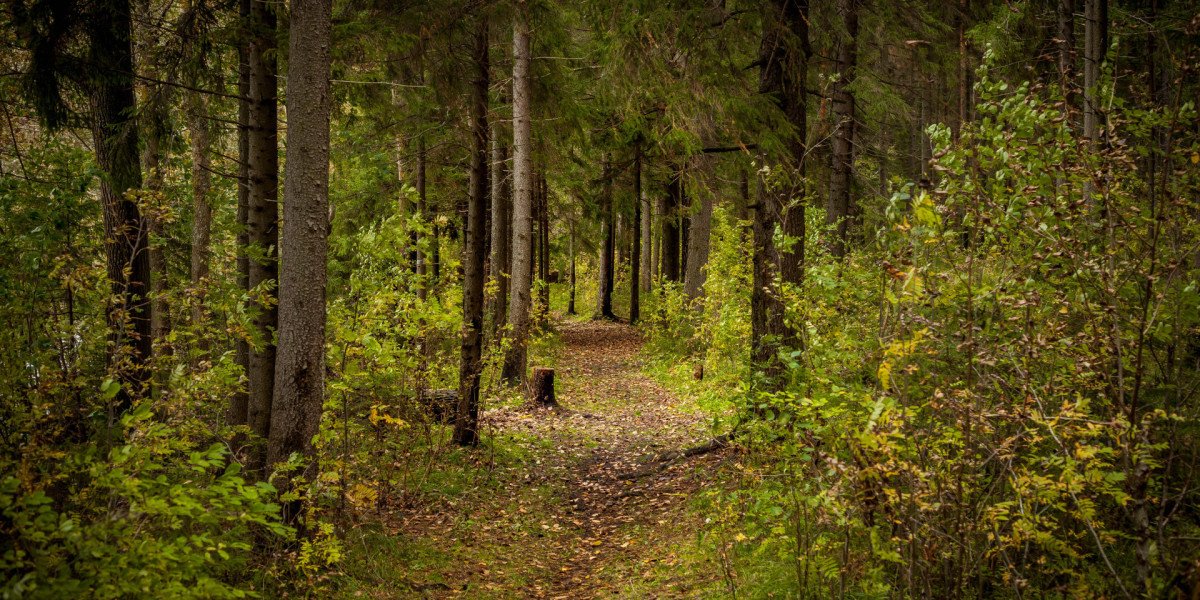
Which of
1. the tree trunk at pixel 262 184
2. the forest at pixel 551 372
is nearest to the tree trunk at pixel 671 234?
the forest at pixel 551 372

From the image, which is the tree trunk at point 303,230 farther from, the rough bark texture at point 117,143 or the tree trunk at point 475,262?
the tree trunk at point 475,262

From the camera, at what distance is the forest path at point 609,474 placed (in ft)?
21.1

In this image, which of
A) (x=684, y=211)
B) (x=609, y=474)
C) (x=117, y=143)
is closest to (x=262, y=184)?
(x=117, y=143)

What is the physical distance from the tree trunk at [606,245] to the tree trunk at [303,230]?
558 inches

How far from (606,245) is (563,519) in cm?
1551

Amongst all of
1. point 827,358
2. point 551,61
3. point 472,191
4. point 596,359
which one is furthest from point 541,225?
point 827,358

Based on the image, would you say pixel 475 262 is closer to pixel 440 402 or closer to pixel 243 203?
pixel 440 402

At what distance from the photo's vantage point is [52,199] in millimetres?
5309

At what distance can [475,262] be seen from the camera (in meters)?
9.22

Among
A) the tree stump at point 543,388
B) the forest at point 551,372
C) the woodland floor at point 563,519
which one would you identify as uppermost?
the forest at point 551,372

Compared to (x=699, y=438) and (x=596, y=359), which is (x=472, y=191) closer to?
(x=699, y=438)

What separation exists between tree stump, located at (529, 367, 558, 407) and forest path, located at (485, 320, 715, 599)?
0.87ft

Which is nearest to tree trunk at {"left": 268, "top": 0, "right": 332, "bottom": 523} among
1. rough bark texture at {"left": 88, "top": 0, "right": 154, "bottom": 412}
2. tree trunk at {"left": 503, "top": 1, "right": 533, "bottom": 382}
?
rough bark texture at {"left": 88, "top": 0, "right": 154, "bottom": 412}

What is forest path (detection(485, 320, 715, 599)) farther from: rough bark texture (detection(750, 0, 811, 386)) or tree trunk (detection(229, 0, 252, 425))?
tree trunk (detection(229, 0, 252, 425))
